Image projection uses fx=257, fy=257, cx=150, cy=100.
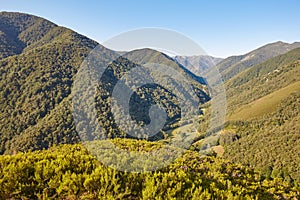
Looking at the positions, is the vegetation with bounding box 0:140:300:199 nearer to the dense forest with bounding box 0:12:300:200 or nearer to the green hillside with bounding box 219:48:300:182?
the dense forest with bounding box 0:12:300:200

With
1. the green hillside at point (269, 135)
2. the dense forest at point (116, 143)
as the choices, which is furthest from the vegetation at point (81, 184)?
the green hillside at point (269, 135)

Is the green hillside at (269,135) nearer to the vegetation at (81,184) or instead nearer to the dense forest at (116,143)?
the dense forest at (116,143)

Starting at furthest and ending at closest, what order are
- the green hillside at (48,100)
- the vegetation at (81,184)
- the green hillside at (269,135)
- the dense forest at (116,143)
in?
the green hillside at (269,135) < the green hillside at (48,100) < the dense forest at (116,143) < the vegetation at (81,184)

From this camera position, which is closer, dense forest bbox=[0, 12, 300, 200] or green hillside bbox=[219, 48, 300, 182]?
dense forest bbox=[0, 12, 300, 200]

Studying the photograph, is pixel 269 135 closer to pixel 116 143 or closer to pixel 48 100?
pixel 48 100

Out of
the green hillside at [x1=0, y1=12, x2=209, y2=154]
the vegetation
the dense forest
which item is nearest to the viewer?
the vegetation

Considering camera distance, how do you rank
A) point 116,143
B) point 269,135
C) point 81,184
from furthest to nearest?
point 269,135, point 116,143, point 81,184

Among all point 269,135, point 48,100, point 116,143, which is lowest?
point 269,135

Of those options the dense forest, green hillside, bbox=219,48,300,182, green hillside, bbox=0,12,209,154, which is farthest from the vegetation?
green hillside, bbox=219,48,300,182

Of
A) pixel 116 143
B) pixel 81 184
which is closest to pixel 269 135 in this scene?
pixel 116 143

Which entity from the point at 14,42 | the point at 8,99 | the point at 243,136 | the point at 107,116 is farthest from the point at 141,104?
the point at 14,42

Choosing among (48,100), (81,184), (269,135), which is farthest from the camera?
(269,135)
